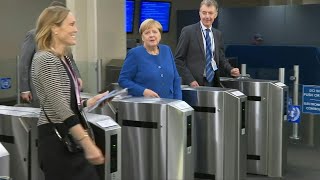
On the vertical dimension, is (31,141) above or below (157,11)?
below

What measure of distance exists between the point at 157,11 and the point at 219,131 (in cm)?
560

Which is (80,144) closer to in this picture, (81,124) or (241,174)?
(81,124)

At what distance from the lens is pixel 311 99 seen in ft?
18.9

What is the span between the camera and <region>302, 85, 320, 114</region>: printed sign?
5709mm

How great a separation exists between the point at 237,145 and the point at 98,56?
2358 millimetres

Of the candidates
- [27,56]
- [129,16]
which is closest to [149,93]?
[27,56]

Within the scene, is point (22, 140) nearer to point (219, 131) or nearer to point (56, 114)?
point (56, 114)

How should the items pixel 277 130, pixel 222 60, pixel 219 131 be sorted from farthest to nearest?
pixel 277 130 < pixel 222 60 < pixel 219 131

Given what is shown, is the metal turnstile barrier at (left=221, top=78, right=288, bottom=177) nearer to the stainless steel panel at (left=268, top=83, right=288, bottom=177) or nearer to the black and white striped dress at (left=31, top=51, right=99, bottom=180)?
the stainless steel panel at (left=268, top=83, right=288, bottom=177)

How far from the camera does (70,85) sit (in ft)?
8.95

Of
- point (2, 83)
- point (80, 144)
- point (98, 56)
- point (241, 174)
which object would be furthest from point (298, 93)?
point (80, 144)

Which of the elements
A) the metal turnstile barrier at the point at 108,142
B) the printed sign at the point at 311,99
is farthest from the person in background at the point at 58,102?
the printed sign at the point at 311,99

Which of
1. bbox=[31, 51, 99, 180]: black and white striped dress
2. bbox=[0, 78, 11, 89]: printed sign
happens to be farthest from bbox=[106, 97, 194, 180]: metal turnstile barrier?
bbox=[0, 78, 11, 89]: printed sign

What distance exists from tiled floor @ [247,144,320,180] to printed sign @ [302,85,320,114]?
0.51 metres
